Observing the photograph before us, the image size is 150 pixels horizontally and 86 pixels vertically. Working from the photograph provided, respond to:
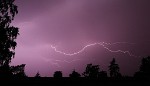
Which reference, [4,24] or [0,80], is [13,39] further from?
[0,80]

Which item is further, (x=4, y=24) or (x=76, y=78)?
(x=4, y=24)

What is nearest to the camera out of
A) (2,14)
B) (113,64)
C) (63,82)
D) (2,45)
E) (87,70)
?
(63,82)

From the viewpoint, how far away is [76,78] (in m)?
14.2

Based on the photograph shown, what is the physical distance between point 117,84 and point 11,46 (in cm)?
1085

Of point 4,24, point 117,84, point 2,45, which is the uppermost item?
point 4,24

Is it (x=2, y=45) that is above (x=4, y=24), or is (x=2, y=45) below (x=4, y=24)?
below

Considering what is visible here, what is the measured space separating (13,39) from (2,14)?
2.86 metres

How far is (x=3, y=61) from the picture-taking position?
2102 centimetres

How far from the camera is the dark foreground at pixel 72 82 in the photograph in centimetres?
1309

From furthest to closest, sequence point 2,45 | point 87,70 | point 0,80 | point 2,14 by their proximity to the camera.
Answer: point 87,70
point 2,14
point 2,45
point 0,80

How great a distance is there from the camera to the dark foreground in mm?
13094

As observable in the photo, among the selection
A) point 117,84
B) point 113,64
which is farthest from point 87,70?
point 117,84

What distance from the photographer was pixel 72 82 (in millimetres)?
14188

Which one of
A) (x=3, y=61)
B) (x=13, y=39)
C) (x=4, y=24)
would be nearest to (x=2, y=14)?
(x=4, y=24)
